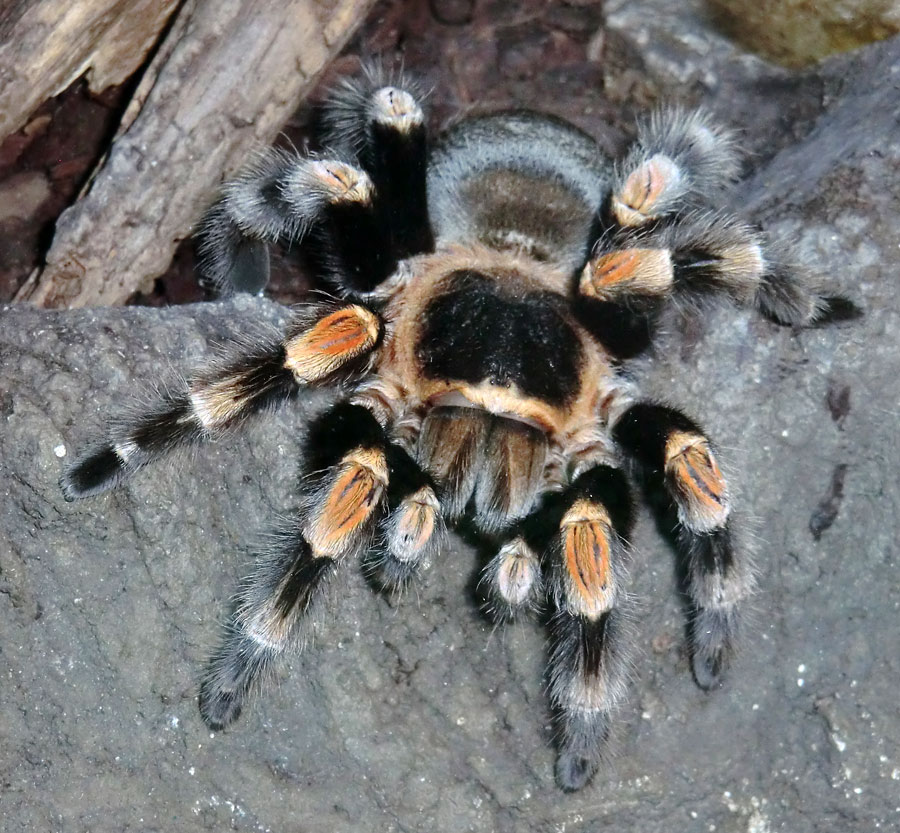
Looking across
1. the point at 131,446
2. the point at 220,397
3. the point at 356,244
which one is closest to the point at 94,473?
the point at 131,446

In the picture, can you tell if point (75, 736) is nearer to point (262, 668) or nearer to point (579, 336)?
point (262, 668)

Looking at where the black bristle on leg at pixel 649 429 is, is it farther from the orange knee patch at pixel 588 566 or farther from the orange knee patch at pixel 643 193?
the orange knee patch at pixel 643 193

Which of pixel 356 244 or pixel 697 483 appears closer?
pixel 697 483

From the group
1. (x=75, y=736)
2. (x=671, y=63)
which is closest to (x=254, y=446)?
(x=75, y=736)

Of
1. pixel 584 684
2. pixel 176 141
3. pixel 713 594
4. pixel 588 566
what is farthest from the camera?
pixel 176 141

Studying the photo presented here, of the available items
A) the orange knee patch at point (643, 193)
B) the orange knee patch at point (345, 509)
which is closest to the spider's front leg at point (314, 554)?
the orange knee patch at point (345, 509)

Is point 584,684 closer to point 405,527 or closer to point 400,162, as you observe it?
point 405,527
